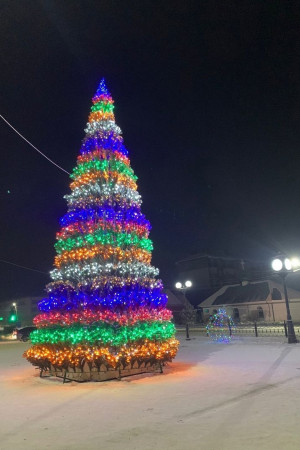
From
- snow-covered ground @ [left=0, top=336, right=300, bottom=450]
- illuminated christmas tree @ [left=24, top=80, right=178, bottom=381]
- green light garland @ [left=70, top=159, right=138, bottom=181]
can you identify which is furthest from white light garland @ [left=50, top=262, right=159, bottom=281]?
green light garland @ [left=70, top=159, right=138, bottom=181]

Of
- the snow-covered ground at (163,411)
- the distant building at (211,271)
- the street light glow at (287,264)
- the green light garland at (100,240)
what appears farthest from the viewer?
the distant building at (211,271)

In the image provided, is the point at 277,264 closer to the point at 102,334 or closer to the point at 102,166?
the point at 102,166

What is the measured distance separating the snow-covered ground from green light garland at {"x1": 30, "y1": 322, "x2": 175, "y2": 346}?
1.05 metres

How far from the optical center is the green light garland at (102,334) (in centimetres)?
1006

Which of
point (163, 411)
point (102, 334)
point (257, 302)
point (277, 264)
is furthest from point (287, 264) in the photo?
point (257, 302)

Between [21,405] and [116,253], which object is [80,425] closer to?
[21,405]

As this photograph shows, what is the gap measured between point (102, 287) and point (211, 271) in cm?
5031

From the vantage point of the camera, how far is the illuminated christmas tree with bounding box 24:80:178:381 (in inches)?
401

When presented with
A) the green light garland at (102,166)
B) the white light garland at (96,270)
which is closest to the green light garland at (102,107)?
the green light garland at (102,166)

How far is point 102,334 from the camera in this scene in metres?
10.1

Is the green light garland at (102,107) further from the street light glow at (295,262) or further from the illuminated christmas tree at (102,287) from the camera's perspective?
the street light glow at (295,262)

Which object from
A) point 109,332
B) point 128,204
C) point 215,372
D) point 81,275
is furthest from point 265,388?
A: point 128,204

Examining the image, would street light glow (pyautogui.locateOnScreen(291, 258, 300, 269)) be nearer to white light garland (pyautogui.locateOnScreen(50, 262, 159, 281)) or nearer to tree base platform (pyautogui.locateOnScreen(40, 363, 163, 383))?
white light garland (pyautogui.locateOnScreen(50, 262, 159, 281))

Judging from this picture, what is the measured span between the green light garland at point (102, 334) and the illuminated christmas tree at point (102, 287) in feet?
0.08
